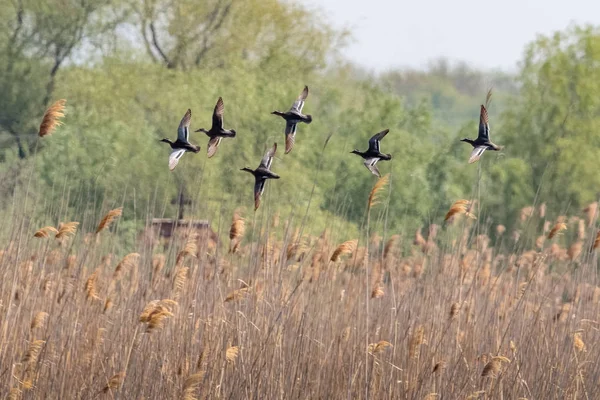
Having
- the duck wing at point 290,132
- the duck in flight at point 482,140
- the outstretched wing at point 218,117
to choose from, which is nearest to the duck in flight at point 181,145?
the outstretched wing at point 218,117

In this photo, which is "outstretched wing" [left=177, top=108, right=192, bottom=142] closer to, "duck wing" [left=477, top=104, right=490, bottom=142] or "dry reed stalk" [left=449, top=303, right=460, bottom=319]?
"duck wing" [left=477, top=104, right=490, bottom=142]

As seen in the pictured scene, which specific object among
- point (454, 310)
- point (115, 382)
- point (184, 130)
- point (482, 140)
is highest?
point (482, 140)

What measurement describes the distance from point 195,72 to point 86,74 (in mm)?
5304

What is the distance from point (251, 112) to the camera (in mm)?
18766

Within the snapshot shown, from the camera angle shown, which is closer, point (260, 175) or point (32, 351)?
point (260, 175)

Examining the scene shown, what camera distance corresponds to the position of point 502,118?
23672 mm

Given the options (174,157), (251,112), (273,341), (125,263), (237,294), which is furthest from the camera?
(251,112)

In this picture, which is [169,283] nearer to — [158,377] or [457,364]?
[158,377]

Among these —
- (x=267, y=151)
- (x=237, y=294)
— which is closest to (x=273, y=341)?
(x=237, y=294)

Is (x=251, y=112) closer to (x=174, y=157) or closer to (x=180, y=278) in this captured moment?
(x=180, y=278)

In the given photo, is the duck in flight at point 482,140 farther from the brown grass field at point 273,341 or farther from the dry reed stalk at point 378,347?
the dry reed stalk at point 378,347

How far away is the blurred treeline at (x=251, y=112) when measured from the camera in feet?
61.0

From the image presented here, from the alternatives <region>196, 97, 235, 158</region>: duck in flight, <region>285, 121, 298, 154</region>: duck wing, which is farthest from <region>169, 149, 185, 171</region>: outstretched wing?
<region>285, 121, 298, 154</region>: duck wing

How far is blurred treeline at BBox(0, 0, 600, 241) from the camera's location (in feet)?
61.0
